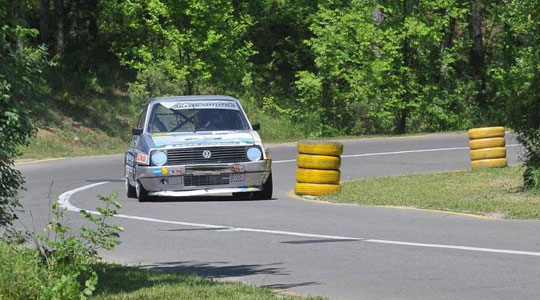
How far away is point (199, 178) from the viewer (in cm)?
2089

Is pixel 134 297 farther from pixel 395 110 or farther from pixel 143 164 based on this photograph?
pixel 395 110

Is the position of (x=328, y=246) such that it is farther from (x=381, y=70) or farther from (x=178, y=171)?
(x=381, y=70)

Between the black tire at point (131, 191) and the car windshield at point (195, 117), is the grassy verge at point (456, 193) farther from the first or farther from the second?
the black tire at point (131, 191)

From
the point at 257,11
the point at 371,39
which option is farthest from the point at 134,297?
the point at 257,11

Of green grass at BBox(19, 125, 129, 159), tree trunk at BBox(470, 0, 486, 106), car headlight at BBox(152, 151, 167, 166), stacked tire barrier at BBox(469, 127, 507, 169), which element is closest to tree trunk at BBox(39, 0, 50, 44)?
green grass at BBox(19, 125, 129, 159)

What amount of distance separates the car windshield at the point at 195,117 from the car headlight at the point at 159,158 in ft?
3.61

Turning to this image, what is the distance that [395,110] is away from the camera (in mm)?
47656

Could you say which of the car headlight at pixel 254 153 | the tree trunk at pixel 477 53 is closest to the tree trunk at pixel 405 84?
the tree trunk at pixel 477 53

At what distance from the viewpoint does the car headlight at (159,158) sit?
20.8m

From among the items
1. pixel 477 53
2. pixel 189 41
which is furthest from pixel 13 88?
pixel 477 53

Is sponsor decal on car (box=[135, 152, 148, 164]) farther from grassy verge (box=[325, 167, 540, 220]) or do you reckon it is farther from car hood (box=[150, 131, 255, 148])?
grassy verge (box=[325, 167, 540, 220])

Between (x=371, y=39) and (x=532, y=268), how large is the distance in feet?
117

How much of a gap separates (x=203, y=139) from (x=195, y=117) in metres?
1.11

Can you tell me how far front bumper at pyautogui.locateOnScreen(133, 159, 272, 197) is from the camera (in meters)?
20.8
